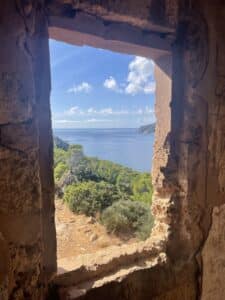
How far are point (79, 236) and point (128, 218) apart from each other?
36.2 inches

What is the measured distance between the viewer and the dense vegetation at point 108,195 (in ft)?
16.5

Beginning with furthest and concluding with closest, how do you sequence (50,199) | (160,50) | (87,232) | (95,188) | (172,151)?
(95,188) < (87,232) < (172,151) < (160,50) < (50,199)

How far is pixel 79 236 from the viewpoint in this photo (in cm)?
480

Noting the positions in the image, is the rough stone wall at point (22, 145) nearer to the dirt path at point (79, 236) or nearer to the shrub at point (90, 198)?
the dirt path at point (79, 236)

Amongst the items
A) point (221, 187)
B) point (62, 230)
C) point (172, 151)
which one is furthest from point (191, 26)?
point (62, 230)

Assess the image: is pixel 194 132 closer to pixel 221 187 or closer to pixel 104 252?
pixel 221 187

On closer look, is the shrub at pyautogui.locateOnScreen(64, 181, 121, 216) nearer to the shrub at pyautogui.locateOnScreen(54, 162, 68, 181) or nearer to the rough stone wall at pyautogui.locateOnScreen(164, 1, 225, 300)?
the shrub at pyautogui.locateOnScreen(54, 162, 68, 181)

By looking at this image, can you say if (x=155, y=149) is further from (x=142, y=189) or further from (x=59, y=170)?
(x=59, y=170)

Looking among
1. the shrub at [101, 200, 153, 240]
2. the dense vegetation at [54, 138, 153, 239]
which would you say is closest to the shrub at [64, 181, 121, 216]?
the dense vegetation at [54, 138, 153, 239]

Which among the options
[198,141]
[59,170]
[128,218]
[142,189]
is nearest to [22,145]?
[198,141]

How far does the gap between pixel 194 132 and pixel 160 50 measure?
2.13 feet

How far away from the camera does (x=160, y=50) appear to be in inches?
79.6

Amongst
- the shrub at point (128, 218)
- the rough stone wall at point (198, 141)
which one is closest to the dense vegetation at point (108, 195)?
the shrub at point (128, 218)

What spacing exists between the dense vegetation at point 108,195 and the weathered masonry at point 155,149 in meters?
2.23
